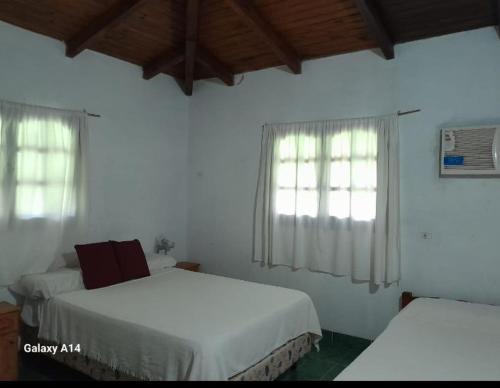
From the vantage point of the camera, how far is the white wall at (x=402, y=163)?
3131mm

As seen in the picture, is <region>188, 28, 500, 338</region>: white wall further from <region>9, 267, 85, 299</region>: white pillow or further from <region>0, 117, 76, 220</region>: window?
<region>9, 267, 85, 299</region>: white pillow

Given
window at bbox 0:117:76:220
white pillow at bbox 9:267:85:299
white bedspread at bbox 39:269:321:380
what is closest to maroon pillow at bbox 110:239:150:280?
white bedspread at bbox 39:269:321:380

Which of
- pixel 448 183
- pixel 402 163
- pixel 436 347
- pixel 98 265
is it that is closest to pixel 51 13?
pixel 98 265

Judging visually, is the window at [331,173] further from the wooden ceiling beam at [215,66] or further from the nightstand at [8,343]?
the nightstand at [8,343]

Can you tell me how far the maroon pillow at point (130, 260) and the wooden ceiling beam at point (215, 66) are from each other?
2.12m

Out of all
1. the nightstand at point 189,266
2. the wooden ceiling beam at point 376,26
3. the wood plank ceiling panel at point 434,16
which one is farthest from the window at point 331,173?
the nightstand at point 189,266

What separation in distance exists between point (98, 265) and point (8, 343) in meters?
0.86

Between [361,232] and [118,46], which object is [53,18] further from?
[361,232]

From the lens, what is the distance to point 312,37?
143 inches

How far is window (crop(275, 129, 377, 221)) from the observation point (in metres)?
3.58

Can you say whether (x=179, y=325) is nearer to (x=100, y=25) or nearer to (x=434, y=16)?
(x=100, y=25)

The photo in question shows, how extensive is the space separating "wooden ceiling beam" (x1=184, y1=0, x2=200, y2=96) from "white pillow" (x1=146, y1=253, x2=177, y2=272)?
214 cm

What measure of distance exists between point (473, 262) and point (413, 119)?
1.36 meters

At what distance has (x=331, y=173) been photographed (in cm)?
378
